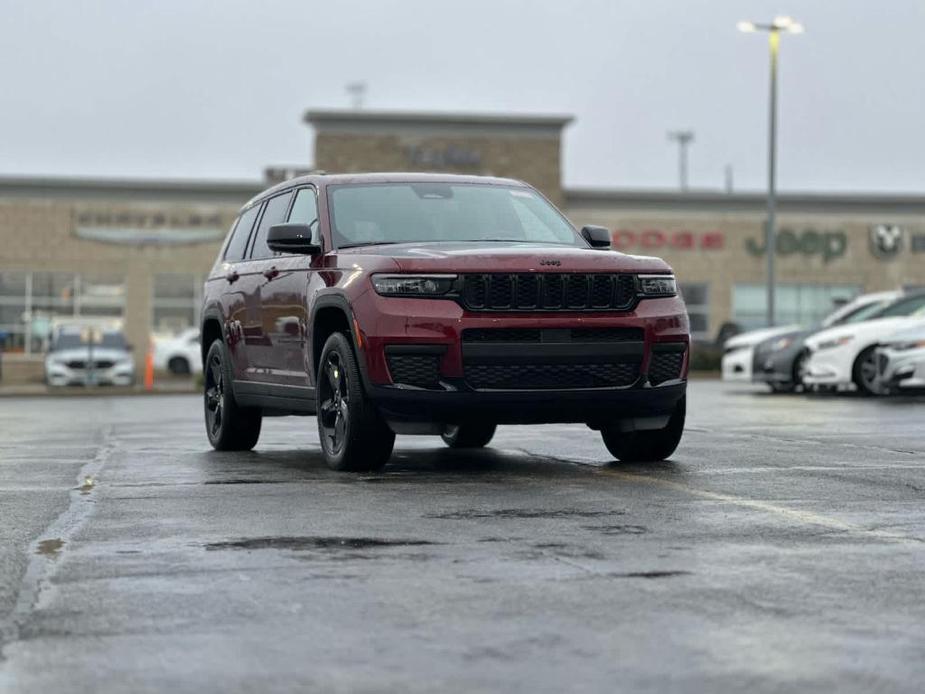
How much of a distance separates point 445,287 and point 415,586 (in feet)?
14.1

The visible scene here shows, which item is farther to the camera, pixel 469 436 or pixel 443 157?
pixel 443 157

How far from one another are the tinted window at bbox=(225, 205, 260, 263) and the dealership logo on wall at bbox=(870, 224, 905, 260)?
5014 centimetres

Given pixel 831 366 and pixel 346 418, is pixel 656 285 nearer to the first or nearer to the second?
pixel 346 418

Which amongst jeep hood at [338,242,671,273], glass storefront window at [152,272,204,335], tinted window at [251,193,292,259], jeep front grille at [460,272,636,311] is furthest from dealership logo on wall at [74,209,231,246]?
jeep front grille at [460,272,636,311]

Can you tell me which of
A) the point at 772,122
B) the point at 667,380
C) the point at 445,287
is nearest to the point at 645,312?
the point at 667,380

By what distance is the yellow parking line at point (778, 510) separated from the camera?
7609 mm

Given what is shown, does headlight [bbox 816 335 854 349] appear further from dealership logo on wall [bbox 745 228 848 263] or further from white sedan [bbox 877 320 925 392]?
dealership logo on wall [bbox 745 228 848 263]

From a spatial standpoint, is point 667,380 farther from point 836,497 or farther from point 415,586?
point 415,586

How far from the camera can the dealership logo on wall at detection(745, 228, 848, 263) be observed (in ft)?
201

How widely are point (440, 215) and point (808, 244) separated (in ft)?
166

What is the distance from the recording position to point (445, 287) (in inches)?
412

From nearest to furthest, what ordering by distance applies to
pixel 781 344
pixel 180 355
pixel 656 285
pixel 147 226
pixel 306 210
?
pixel 656 285
pixel 306 210
pixel 781 344
pixel 180 355
pixel 147 226

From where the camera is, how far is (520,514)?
28.0ft

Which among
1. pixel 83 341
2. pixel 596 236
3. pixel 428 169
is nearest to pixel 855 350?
pixel 596 236
